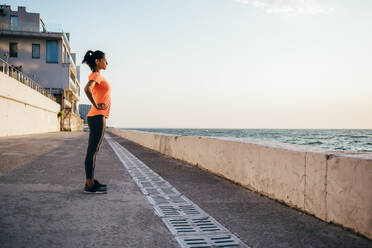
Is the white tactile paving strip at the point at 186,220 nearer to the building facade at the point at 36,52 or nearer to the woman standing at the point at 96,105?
the woman standing at the point at 96,105

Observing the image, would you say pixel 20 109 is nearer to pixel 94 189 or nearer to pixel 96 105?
pixel 94 189

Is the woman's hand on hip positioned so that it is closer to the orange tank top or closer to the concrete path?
the orange tank top

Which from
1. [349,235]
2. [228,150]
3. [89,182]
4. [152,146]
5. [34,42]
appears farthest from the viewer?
[34,42]

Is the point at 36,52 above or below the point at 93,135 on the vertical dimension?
above

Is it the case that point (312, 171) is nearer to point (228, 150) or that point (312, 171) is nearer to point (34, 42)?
point (228, 150)

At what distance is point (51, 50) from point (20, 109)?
79.4 ft

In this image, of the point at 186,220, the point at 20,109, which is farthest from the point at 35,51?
the point at 186,220

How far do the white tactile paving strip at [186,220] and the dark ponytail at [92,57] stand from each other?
85.9 inches

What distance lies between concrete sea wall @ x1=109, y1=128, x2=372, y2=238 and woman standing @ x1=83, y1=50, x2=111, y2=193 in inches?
102

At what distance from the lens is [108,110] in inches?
203

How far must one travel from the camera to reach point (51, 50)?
164 ft

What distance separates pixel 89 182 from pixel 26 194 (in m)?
0.93

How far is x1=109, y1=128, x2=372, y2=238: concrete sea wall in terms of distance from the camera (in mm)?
3404

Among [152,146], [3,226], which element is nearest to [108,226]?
[3,226]
